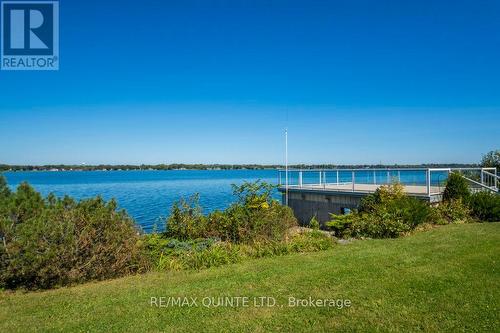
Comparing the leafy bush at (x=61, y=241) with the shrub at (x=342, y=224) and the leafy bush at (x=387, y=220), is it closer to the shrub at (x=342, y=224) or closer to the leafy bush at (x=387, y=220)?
the shrub at (x=342, y=224)

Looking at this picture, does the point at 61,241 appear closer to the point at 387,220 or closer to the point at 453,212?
the point at 387,220

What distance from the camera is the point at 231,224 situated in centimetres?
1034

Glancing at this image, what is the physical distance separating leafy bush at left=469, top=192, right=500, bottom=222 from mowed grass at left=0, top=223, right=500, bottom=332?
578 centimetres

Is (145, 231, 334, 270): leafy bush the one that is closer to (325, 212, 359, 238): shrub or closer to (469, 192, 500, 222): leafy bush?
(325, 212, 359, 238): shrub

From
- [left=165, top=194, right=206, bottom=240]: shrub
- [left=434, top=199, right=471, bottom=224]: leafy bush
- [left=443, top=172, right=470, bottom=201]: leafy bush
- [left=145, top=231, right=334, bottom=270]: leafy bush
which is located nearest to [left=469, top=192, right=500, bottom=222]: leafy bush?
[left=434, top=199, right=471, bottom=224]: leafy bush

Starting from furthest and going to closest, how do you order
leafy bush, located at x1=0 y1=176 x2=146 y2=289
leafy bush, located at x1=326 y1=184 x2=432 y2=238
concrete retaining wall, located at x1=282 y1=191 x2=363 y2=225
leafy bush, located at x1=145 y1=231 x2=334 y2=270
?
concrete retaining wall, located at x1=282 y1=191 x2=363 y2=225, leafy bush, located at x1=326 y1=184 x2=432 y2=238, leafy bush, located at x1=145 y1=231 x2=334 y2=270, leafy bush, located at x1=0 y1=176 x2=146 y2=289

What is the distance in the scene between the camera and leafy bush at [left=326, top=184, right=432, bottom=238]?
37.1ft

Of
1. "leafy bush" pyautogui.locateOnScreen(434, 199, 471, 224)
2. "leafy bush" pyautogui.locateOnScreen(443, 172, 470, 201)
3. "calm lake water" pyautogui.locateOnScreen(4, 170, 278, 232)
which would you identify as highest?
"leafy bush" pyautogui.locateOnScreen(443, 172, 470, 201)

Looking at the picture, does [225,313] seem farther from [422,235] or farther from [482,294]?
[422,235]

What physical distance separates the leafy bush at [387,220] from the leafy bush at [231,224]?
2490 millimetres

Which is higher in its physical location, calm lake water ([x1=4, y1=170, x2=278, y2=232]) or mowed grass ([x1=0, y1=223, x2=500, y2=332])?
mowed grass ([x1=0, y1=223, x2=500, y2=332])

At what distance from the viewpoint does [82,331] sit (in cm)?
475

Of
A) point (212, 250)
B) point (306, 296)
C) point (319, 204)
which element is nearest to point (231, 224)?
point (212, 250)

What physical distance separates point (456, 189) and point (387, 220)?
4.90 m
